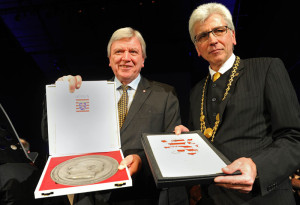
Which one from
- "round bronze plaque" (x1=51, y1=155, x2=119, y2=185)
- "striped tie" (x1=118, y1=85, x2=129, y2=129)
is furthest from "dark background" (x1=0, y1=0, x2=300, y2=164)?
"round bronze plaque" (x1=51, y1=155, x2=119, y2=185)

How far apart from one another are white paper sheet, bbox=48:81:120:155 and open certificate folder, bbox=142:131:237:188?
23cm

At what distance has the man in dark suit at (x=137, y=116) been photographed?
134 cm

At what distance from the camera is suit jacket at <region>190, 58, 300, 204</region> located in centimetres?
103

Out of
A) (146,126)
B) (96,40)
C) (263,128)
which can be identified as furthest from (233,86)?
(96,40)

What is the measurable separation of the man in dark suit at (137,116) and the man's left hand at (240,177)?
52 cm

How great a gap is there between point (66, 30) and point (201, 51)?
14.6ft

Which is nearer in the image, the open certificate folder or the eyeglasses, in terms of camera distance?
the open certificate folder

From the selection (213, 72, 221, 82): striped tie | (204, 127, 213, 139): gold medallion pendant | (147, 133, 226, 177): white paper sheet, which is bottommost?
(204, 127, 213, 139): gold medallion pendant

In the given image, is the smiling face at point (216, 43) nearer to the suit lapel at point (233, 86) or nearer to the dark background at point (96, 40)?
the suit lapel at point (233, 86)

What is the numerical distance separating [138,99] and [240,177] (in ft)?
2.89

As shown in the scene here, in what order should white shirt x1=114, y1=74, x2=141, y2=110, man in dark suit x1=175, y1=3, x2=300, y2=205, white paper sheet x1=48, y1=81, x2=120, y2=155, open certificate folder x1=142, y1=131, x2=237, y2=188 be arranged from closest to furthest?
open certificate folder x1=142, y1=131, x2=237, y2=188
man in dark suit x1=175, y1=3, x2=300, y2=205
white paper sheet x1=48, y1=81, x2=120, y2=155
white shirt x1=114, y1=74, x2=141, y2=110

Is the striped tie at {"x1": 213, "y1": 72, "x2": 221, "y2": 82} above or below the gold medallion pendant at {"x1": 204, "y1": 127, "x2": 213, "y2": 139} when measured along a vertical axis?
above

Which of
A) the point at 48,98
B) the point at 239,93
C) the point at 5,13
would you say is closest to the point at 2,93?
the point at 5,13

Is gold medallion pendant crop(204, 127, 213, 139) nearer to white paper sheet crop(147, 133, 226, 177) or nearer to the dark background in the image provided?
white paper sheet crop(147, 133, 226, 177)
